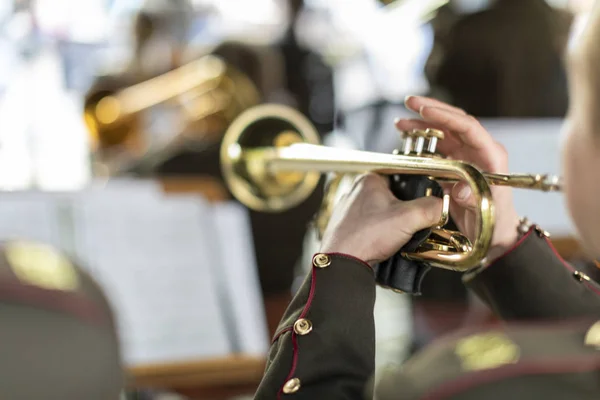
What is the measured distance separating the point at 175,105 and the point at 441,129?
2.25 meters

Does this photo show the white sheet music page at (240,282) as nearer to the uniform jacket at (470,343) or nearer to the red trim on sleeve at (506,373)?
the uniform jacket at (470,343)

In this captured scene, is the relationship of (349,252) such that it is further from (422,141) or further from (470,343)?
(470,343)

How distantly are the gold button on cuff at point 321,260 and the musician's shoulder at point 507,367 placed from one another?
29 centimetres

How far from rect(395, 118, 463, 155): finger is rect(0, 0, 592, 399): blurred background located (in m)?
0.15

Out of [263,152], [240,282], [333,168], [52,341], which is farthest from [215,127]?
[52,341]

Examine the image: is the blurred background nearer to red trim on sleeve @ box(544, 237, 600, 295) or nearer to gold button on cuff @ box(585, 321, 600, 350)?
red trim on sleeve @ box(544, 237, 600, 295)

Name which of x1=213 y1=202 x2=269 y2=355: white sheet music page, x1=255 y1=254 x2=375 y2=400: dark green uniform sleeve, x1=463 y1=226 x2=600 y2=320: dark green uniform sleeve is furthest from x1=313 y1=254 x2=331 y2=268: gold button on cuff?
x1=213 y1=202 x2=269 y2=355: white sheet music page

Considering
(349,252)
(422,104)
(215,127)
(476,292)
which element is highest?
(422,104)

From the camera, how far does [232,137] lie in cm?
156

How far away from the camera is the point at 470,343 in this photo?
524 mm

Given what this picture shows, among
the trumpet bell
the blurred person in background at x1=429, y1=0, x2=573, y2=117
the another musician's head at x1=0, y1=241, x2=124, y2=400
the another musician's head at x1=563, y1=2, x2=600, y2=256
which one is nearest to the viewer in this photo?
the another musician's head at x1=0, y1=241, x2=124, y2=400

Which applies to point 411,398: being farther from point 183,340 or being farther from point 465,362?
point 183,340

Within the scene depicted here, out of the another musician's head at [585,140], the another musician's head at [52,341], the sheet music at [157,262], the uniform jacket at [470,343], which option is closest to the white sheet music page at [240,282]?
the sheet music at [157,262]

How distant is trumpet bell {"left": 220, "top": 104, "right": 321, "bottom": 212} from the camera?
58.9 inches
